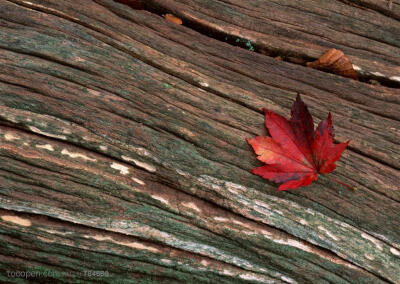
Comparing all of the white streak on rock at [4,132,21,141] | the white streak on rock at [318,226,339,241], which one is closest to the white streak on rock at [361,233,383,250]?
the white streak on rock at [318,226,339,241]

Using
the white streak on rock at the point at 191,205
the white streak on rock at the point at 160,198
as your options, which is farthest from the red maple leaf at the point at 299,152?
the white streak on rock at the point at 160,198

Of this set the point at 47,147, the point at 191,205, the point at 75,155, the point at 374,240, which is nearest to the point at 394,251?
the point at 374,240

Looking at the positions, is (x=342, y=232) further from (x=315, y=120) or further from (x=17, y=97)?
(x=17, y=97)

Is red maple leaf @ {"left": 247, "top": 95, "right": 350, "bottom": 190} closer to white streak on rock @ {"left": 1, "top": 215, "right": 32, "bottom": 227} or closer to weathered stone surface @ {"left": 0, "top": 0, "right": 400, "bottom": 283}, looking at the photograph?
weathered stone surface @ {"left": 0, "top": 0, "right": 400, "bottom": 283}

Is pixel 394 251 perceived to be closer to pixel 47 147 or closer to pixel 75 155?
pixel 75 155

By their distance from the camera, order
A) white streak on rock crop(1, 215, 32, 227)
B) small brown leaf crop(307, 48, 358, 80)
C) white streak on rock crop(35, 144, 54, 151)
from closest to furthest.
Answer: white streak on rock crop(1, 215, 32, 227)
white streak on rock crop(35, 144, 54, 151)
small brown leaf crop(307, 48, 358, 80)
